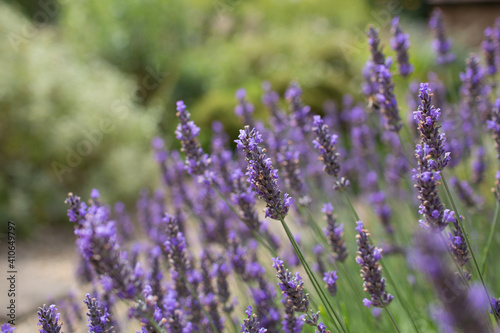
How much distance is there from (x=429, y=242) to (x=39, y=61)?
26.7 ft

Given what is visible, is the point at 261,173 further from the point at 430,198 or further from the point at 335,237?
the point at 335,237

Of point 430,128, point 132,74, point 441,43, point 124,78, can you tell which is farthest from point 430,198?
point 132,74

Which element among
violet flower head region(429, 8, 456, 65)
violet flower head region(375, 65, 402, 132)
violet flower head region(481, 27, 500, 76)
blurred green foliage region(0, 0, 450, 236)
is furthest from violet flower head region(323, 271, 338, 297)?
blurred green foliage region(0, 0, 450, 236)

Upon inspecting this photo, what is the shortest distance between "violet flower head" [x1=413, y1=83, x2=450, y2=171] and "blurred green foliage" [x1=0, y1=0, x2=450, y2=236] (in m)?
5.95

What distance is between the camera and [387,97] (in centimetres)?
215

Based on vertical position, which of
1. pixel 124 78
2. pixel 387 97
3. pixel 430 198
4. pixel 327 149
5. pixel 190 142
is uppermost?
pixel 124 78

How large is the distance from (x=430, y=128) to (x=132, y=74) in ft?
38.3

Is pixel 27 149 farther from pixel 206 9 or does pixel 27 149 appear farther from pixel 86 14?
pixel 206 9

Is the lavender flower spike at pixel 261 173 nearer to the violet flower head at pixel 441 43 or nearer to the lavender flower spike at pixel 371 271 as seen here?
the lavender flower spike at pixel 371 271

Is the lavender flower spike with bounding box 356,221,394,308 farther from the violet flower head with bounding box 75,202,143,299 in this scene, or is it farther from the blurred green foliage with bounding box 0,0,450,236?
the blurred green foliage with bounding box 0,0,450,236

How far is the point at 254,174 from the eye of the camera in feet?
5.31

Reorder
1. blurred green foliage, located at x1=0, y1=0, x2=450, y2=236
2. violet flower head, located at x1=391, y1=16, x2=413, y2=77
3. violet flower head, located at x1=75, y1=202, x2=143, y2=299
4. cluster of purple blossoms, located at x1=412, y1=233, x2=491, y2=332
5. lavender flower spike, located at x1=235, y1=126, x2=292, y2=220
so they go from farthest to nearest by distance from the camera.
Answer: blurred green foliage, located at x1=0, y1=0, x2=450, y2=236, violet flower head, located at x1=391, y1=16, x2=413, y2=77, lavender flower spike, located at x1=235, y1=126, x2=292, y2=220, violet flower head, located at x1=75, y1=202, x2=143, y2=299, cluster of purple blossoms, located at x1=412, y1=233, x2=491, y2=332

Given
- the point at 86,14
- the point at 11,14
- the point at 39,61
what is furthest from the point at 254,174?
the point at 86,14

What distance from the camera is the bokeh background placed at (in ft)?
24.4
